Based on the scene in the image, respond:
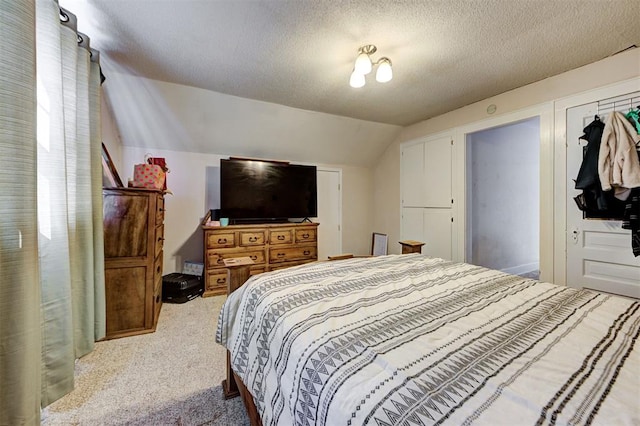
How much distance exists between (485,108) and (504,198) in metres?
1.64

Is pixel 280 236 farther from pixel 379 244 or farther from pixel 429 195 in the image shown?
pixel 429 195

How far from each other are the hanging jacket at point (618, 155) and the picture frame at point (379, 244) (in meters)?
2.82

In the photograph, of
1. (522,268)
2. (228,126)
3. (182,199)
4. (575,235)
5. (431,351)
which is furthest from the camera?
(522,268)

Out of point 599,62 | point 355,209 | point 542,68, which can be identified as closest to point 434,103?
point 542,68

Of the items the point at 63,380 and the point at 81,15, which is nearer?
the point at 63,380

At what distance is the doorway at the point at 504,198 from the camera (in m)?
3.65

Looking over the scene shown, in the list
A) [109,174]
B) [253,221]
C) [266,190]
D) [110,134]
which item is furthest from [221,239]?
[110,134]

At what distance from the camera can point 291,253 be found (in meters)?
3.68

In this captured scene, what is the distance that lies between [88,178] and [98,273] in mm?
669

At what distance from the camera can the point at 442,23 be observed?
70.3 inches

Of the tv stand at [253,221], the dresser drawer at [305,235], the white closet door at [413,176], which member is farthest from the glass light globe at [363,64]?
the tv stand at [253,221]

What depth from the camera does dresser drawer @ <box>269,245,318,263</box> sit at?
11.6 ft

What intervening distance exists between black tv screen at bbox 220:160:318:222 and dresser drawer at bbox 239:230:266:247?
236 millimetres

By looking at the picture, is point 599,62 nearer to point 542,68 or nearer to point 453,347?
point 542,68
